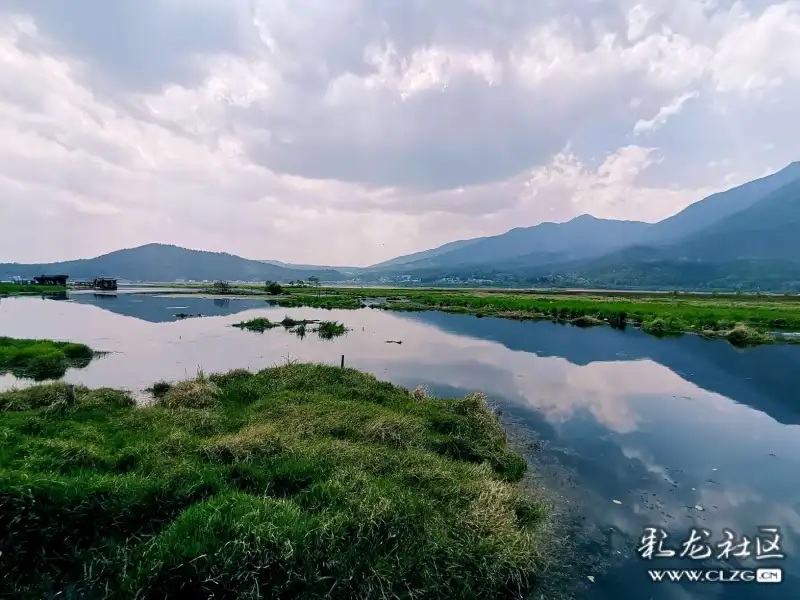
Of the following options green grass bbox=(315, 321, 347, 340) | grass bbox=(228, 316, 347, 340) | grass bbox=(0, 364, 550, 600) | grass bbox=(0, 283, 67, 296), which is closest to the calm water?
green grass bbox=(315, 321, 347, 340)

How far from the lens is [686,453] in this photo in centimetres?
1386

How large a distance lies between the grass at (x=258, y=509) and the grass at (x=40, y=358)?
439 inches

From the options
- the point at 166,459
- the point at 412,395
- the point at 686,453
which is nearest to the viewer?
the point at 166,459

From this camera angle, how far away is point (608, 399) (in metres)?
19.9

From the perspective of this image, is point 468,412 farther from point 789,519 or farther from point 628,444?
point 789,519

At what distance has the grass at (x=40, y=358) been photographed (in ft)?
71.5

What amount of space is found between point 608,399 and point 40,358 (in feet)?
97.0

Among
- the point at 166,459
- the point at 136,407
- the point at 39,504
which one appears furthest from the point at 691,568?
the point at 136,407

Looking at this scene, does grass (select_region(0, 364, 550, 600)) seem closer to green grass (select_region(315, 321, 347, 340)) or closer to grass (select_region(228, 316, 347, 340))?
green grass (select_region(315, 321, 347, 340))

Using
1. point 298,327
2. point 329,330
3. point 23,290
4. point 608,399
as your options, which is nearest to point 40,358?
point 298,327

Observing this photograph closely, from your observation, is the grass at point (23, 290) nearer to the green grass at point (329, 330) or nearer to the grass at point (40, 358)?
the grass at point (40, 358)

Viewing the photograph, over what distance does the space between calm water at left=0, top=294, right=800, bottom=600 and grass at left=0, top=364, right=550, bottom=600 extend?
1950mm

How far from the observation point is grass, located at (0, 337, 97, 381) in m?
21.8

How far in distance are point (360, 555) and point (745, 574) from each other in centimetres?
748
